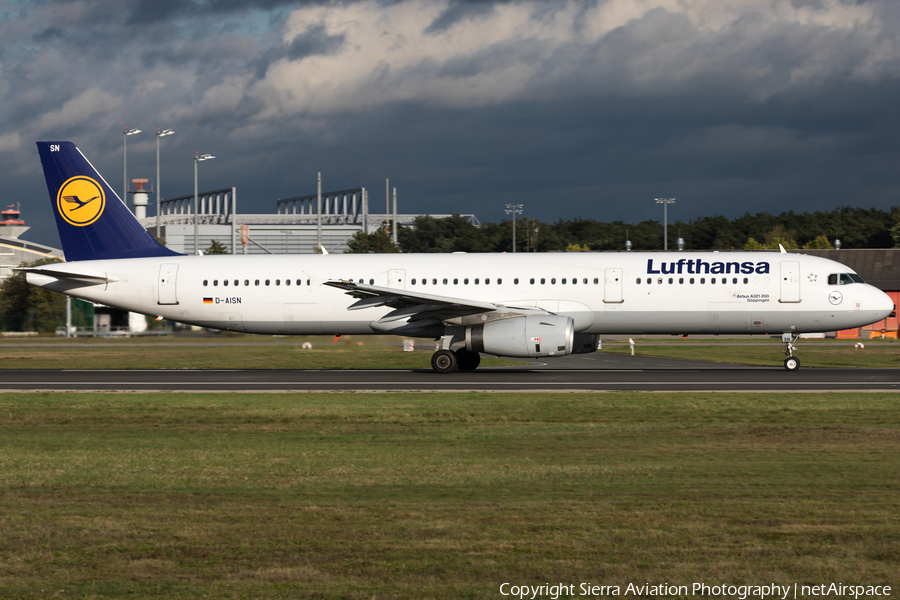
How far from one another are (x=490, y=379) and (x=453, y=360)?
269 cm

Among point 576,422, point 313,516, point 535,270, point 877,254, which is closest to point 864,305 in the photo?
point 535,270

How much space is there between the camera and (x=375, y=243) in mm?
80750

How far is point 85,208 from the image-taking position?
104 ft

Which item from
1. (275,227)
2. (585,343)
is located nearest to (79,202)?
(585,343)

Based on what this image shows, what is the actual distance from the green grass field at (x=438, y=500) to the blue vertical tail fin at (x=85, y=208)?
14640 mm

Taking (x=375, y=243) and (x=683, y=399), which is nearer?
(x=683, y=399)

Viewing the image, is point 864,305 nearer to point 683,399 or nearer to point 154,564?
point 683,399

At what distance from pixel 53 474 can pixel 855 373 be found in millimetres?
23873

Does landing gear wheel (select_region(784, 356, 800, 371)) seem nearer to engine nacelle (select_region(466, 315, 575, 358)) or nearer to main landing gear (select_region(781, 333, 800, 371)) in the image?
main landing gear (select_region(781, 333, 800, 371))

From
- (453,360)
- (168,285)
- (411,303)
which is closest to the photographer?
(411,303)

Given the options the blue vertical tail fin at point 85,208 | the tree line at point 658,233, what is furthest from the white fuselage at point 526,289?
the tree line at point 658,233

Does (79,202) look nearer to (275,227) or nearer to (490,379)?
(490,379)

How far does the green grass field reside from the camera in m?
7.23

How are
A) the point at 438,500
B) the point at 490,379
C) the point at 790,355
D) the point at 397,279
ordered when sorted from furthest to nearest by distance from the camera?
the point at 397,279, the point at 790,355, the point at 490,379, the point at 438,500
